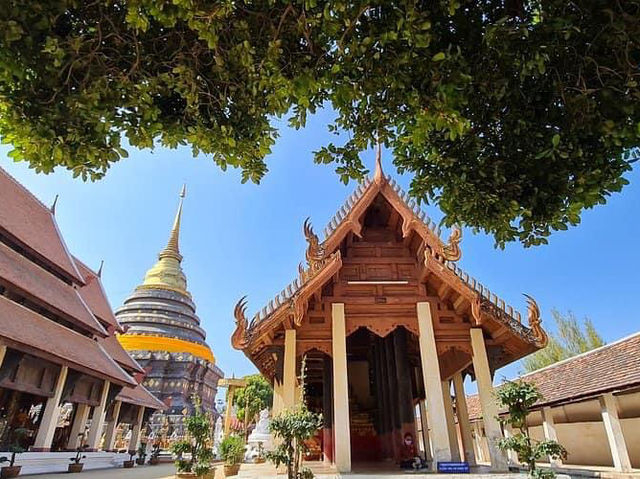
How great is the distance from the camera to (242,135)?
3.35 meters

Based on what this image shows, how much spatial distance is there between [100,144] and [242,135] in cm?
109

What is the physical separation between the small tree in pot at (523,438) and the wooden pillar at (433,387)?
94 cm

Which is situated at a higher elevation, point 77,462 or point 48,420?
point 48,420

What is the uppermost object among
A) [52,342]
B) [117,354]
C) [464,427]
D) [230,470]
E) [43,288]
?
[43,288]

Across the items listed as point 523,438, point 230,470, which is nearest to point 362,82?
point 523,438

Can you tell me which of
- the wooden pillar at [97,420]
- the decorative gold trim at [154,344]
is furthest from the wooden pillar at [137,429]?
the decorative gold trim at [154,344]

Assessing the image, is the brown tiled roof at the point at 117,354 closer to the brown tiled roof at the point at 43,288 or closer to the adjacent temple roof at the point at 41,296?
the adjacent temple roof at the point at 41,296

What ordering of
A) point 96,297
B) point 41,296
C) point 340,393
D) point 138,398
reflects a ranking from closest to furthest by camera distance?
point 340,393
point 41,296
point 138,398
point 96,297

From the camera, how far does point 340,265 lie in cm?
751

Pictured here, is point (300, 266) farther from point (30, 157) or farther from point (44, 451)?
point (44, 451)

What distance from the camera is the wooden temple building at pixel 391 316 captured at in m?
7.19

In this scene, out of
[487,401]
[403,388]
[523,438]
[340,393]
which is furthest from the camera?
[403,388]

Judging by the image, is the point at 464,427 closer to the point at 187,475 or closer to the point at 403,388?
the point at 403,388

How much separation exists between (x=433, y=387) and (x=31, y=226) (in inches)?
630
